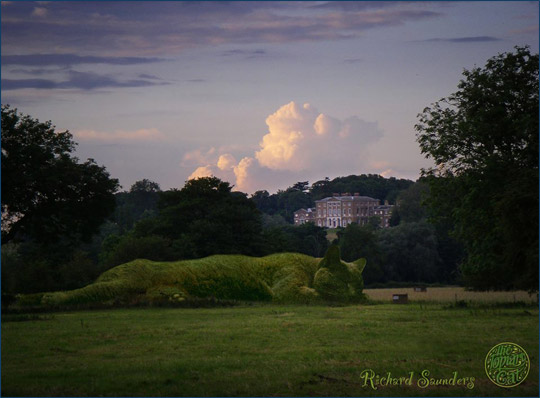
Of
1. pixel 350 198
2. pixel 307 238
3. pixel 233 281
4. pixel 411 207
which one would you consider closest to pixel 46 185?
pixel 233 281

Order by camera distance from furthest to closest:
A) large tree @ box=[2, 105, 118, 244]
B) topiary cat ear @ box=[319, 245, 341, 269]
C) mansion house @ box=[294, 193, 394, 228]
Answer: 1. mansion house @ box=[294, 193, 394, 228]
2. topiary cat ear @ box=[319, 245, 341, 269]
3. large tree @ box=[2, 105, 118, 244]

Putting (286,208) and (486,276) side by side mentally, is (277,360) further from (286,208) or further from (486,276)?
(286,208)

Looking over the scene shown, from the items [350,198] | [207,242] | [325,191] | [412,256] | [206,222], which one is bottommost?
[412,256]

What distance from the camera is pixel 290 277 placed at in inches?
1494

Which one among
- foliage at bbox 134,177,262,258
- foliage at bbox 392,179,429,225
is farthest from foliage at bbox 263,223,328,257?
foliage at bbox 392,179,429,225

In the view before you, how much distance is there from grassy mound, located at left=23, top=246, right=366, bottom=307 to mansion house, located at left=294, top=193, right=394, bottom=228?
81.8 metres

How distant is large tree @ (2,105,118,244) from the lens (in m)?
31.1

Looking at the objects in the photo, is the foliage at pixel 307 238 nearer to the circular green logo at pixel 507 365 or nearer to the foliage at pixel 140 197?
the foliage at pixel 140 197

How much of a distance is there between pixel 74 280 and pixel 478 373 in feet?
84.6

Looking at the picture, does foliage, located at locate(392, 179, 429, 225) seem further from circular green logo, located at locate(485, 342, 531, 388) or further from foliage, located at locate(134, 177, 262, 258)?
circular green logo, located at locate(485, 342, 531, 388)

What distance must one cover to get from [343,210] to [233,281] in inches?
3725

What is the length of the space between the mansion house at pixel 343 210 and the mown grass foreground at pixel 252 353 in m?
97.3

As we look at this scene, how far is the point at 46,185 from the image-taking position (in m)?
31.4

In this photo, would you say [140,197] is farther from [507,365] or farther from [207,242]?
[507,365]
